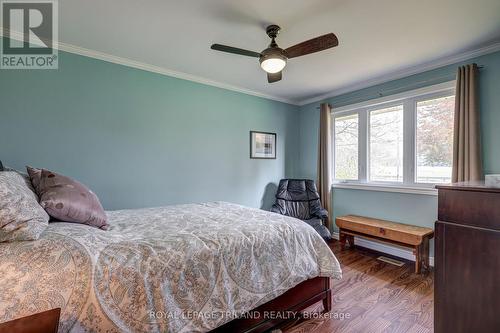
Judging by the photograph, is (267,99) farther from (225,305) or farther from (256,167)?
(225,305)

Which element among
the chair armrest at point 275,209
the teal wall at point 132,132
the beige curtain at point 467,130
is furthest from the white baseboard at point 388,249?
the teal wall at point 132,132

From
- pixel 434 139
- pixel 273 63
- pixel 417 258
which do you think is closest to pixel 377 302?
pixel 417 258

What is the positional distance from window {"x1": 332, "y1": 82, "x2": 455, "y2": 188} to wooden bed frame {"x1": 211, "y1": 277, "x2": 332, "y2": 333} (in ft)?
6.84

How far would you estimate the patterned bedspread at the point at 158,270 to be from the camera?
100 centimetres

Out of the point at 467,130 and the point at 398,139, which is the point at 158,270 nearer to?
the point at 467,130

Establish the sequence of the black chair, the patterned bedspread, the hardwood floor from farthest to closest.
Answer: the black chair, the hardwood floor, the patterned bedspread

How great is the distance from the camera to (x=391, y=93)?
326 cm

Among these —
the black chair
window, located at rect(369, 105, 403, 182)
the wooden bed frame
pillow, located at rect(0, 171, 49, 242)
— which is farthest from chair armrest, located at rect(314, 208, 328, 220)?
pillow, located at rect(0, 171, 49, 242)

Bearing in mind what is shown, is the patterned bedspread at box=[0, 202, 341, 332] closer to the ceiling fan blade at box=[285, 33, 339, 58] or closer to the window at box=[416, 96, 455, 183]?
the ceiling fan blade at box=[285, 33, 339, 58]

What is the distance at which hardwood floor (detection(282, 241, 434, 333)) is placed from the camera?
181 cm

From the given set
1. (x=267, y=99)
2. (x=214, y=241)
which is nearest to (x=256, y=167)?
(x=267, y=99)

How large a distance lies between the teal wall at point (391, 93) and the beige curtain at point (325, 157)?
16cm

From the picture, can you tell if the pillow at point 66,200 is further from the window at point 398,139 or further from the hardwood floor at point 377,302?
the window at point 398,139

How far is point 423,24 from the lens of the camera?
6.76 feet
